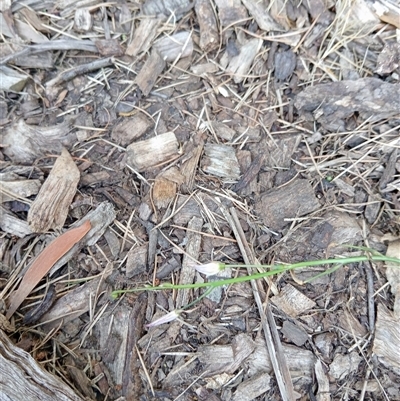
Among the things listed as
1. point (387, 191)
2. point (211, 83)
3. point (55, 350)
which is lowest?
point (55, 350)

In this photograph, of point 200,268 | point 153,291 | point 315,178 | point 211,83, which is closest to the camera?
point 200,268

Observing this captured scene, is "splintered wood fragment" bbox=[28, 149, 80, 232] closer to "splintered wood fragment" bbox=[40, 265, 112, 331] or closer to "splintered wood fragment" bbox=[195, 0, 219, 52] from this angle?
"splintered wood fragment" bbox=[40, 265, 112, 331]

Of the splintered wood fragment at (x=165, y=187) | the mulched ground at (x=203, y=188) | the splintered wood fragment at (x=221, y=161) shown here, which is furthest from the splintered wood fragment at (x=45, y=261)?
the splintered wood fragment at (x=221, y=161)

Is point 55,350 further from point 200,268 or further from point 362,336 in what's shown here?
point 362,336

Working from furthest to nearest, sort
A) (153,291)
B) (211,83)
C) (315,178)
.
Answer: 1. (211,83)
2. (315,178)
3. (153,291)

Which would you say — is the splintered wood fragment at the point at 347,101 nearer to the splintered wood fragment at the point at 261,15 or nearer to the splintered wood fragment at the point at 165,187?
the splintered wood fragment at the point at 261,15

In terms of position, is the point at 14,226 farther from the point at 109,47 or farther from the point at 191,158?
the point at 109,47

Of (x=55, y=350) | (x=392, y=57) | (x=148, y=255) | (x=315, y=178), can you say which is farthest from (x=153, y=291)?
(x=392, y=57)
